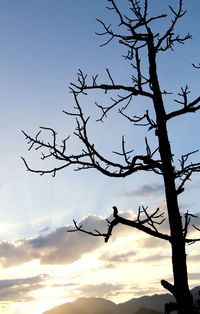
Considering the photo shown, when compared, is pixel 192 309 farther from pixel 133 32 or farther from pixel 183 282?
pixel 133 32

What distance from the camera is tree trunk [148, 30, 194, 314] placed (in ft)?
17.7

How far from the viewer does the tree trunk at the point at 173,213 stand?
213 inches

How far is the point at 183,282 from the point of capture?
5.47m

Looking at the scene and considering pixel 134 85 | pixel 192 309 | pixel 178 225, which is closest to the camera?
pixel 192 309

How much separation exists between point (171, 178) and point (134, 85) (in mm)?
2131

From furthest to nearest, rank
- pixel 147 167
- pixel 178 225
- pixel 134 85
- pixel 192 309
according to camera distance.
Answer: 1. pixel 134 85
2. pixel 147 167
3. pixel 178 225
4. pixel 192 309

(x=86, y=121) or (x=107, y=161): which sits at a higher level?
(x=86, y=121)

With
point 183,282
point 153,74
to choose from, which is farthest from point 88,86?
point 183,282

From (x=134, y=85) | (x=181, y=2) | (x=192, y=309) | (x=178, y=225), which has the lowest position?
(x=192, y=309)

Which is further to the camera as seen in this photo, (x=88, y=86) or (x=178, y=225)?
(x=88, y=86)

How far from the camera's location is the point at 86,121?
609 centimetres

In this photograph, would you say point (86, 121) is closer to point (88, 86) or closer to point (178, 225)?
point (88, 86)

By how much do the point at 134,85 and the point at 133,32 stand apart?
125 centimetres

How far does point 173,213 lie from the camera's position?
583 centimetres
